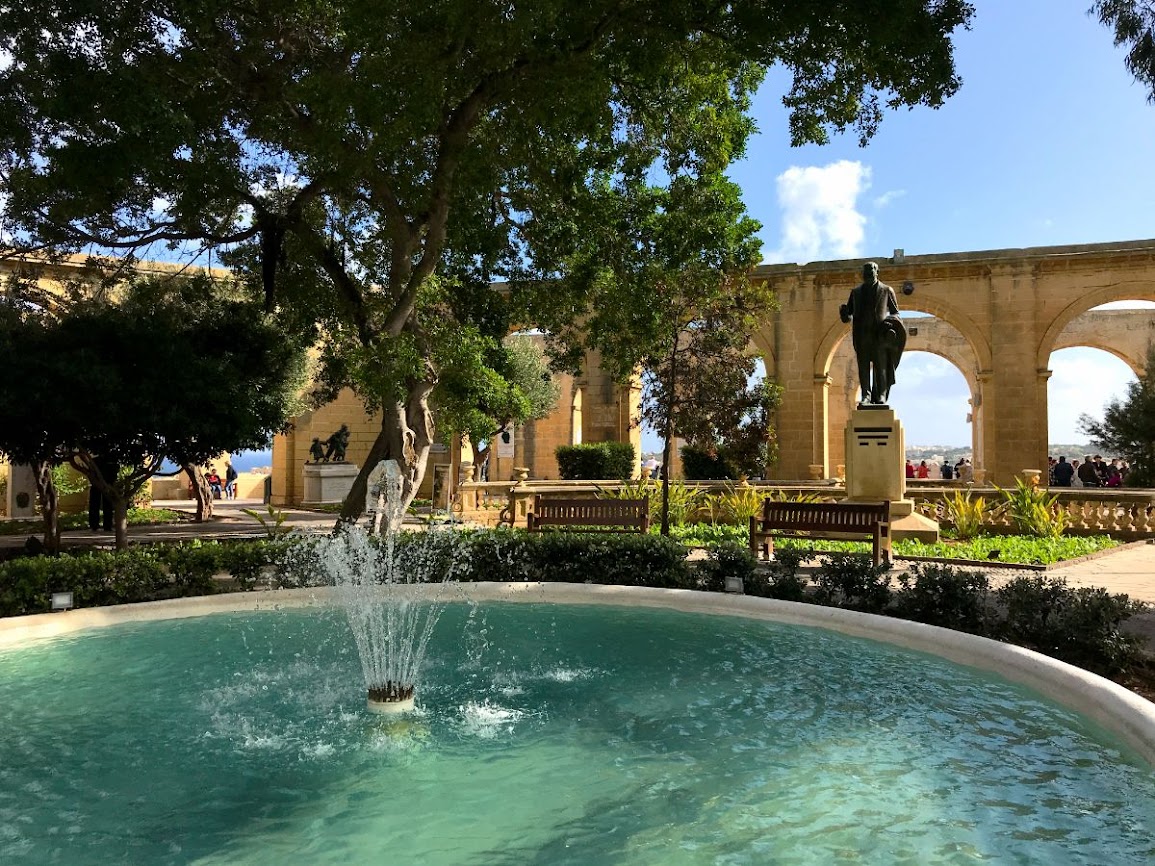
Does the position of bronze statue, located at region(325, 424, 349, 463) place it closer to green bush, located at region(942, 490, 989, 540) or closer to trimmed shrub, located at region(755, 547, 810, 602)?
green bush, located at region(942, 490, 989, 540)

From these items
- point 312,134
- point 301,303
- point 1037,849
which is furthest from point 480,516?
point 1037,849

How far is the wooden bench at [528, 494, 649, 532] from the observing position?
34.0 ft

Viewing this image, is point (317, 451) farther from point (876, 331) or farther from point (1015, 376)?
point (1015, 376)

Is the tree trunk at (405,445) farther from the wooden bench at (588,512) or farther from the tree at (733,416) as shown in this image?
the tree at (733,416)

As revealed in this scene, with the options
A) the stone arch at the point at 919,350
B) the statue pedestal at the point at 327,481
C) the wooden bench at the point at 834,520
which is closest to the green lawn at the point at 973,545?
the wooden bench at the point at 834,520

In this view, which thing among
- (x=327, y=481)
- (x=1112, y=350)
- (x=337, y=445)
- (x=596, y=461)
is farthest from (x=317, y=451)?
(x=1112, y=350)

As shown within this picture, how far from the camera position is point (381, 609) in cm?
584

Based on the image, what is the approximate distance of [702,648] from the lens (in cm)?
541

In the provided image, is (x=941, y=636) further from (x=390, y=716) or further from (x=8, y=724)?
(x=8, y=724)

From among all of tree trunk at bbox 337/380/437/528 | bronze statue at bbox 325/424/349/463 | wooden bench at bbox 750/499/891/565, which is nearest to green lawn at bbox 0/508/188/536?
bronze statue at bbox 325/424/349/463

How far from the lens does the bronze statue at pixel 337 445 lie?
69.8 feet

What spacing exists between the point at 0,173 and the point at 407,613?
26.3 ft

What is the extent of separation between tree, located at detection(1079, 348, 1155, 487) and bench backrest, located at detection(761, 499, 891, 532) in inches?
534

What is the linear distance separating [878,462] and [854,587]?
5277mm
